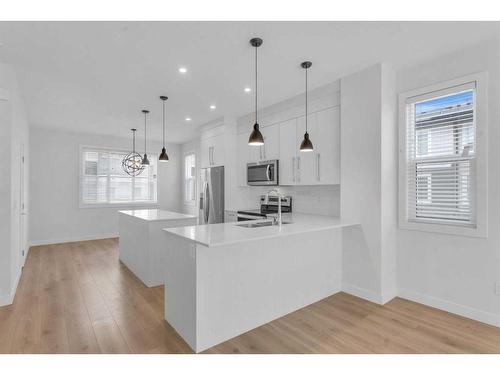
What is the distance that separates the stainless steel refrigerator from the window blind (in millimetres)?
3211

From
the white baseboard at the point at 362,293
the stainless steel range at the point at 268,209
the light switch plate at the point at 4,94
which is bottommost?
the white baseboard at the point at 362,293

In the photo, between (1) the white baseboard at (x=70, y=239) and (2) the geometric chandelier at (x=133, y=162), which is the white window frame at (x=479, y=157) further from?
(1) the white baseboard at (x=70, y=239)

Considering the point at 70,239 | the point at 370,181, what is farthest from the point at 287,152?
the point at 70,239

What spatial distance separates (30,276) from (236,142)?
12.6 feet

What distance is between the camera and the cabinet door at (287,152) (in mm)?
4027

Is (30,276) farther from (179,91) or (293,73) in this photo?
(293,73)

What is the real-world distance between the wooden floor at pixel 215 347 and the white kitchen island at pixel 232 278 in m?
0.13

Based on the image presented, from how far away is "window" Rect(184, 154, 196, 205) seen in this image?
755 centimetres

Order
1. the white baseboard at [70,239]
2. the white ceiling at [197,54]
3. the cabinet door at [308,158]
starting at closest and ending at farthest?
the white ceiling at [197,54]
the cabinet door at [308,158]
the white baseboard at [70,239]

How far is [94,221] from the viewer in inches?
265

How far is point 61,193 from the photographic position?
634 cm

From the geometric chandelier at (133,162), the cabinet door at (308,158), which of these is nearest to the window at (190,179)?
the geometric chandelier at (133,162)

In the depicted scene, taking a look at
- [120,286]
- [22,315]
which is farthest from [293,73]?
[22,315]
